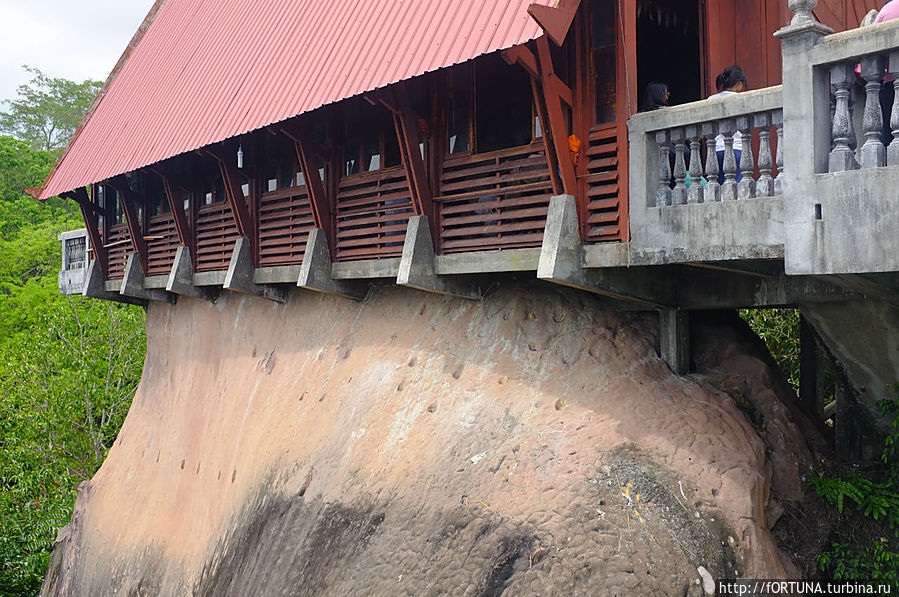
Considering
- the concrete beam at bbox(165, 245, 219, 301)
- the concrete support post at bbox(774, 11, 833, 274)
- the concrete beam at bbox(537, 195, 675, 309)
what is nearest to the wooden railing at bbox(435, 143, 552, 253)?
the concrete beam at bbox(537, 195, 675, 309)

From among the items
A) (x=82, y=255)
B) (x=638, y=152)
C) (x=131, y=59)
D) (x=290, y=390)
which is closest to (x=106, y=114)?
(x=131, y=59)

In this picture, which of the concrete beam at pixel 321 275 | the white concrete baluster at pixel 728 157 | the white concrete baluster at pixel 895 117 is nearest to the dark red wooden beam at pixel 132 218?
the concrete beam at pixel 321 275

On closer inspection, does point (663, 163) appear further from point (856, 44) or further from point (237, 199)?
point (237, 199)

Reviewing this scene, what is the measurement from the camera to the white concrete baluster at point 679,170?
6.50m

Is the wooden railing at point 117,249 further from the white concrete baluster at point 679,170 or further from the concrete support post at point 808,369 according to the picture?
the white concrete baluster at point 679,170

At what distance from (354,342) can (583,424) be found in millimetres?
3662

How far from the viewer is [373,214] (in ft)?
33.2

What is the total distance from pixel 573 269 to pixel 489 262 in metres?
1.08

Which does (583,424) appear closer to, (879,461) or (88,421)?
(879,461)

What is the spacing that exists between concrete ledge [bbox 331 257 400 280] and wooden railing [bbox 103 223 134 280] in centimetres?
687

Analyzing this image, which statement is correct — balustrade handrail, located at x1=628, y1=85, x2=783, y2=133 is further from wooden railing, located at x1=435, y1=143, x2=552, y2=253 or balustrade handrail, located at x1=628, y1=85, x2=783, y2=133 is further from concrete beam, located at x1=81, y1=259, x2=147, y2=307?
concrete beam, located at x1=81, y1=259, x2=147, y2=307

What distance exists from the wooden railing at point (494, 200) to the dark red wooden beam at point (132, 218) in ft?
25.2

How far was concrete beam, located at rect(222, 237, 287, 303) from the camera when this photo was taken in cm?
1169

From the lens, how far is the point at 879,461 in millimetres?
7430
